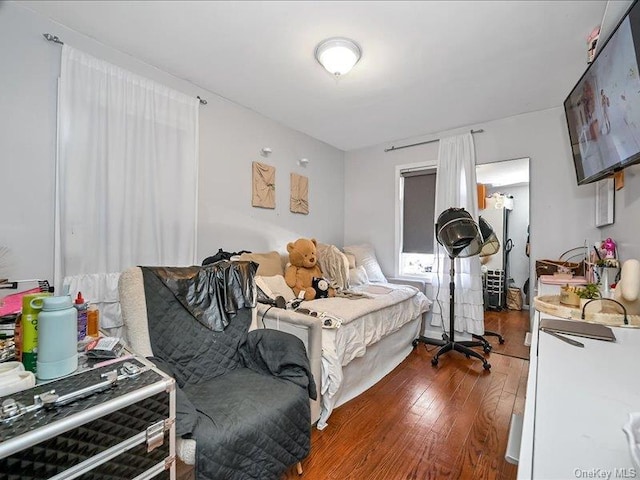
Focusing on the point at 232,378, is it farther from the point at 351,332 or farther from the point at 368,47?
the point at 368,47

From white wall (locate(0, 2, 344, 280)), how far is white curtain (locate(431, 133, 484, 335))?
56.4 inches

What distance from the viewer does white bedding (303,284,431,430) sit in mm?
1878

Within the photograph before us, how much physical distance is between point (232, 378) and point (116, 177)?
161 centimetres

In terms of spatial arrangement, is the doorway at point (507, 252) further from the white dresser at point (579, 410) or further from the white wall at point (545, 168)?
the white dresser at point (579, 410)

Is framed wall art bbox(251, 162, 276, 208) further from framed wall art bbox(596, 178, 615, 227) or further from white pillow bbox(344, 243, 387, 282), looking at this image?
framed wall art bbox(596, 178, 615, 227)

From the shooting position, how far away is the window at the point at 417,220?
12.0ft

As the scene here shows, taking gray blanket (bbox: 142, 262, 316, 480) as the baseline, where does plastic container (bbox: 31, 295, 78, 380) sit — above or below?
above

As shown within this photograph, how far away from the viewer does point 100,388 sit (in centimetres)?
92

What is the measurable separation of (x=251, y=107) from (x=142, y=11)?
1.29 meters

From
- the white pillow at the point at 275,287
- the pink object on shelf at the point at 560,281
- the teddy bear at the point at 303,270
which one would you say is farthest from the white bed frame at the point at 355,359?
the pink object on shelf at the point at 560,281

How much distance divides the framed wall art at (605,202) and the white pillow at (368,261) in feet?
6.85

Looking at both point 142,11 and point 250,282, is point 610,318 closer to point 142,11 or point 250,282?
point 250,282

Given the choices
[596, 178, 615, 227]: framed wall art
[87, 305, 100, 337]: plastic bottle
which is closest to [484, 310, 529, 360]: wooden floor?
[596, 178, 615, 227]: framed wall art

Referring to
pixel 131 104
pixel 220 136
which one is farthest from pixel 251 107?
pixel 131 104
